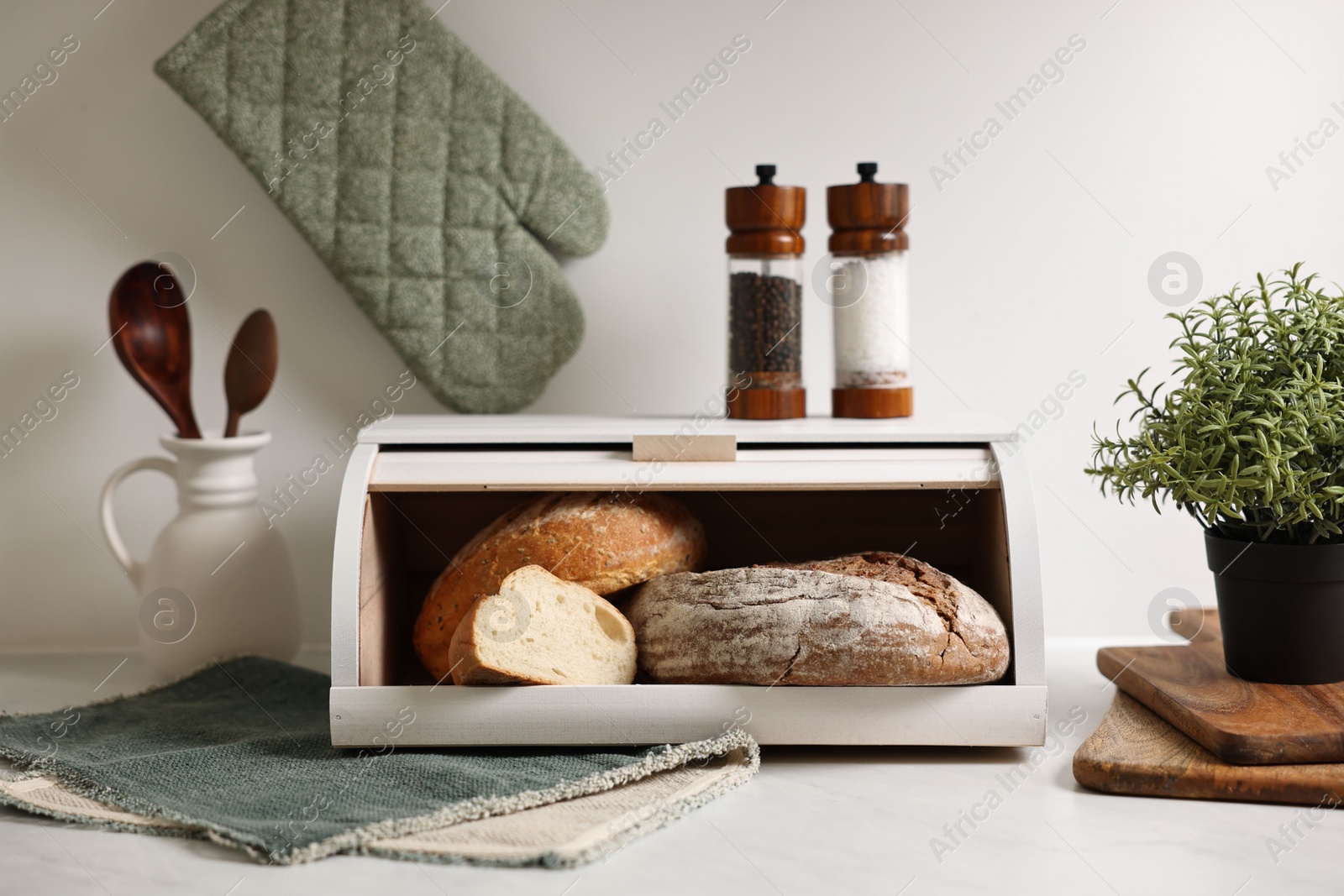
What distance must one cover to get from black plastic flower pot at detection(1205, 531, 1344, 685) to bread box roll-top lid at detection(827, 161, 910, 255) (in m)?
0.44

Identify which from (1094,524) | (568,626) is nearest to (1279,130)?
(1094,524)

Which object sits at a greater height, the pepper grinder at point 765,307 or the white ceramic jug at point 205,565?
the pepper grinder at point 765,307

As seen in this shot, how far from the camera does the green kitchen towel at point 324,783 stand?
764mm

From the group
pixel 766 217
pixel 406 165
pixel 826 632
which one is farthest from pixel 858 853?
pixel 406 165

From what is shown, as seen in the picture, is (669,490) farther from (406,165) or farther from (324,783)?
(406,165)

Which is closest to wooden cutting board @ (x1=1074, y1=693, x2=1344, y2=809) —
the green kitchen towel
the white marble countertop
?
the white marble countertop

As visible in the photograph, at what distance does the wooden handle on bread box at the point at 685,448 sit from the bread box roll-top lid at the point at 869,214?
0.91ft

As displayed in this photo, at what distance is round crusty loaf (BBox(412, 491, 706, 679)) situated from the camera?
3.28 ft

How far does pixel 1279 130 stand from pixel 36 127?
1540 mm

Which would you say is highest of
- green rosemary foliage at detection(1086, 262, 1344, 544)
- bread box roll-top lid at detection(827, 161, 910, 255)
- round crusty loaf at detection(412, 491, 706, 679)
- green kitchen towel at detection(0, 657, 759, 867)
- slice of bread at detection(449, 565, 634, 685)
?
bread box roll-top lid at detection(827, 161, 910, 255)

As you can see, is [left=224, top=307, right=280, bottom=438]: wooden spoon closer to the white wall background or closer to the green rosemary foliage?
the white wall background

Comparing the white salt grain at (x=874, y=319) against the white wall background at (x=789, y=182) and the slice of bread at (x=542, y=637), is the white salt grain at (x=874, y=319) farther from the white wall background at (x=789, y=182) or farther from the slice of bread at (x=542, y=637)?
the slice of bread at (x=542, y=637)

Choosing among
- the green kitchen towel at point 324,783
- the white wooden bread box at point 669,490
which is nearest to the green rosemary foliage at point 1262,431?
the white wooden bread box at point 669,490

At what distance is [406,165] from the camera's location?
4.10 ft
